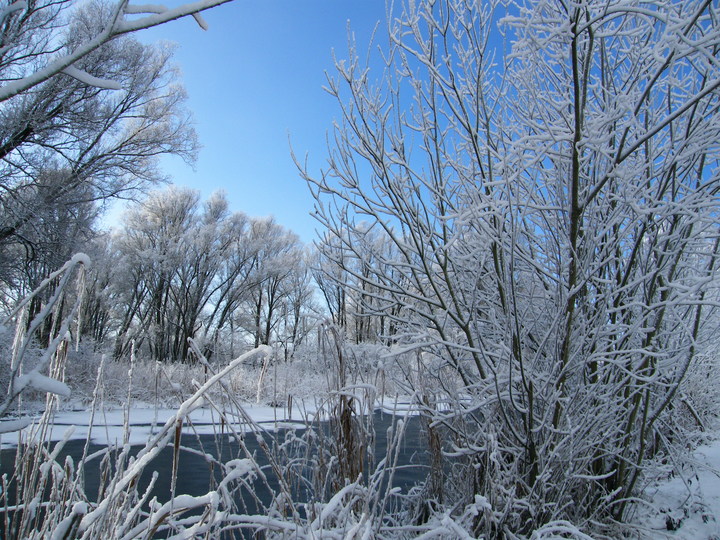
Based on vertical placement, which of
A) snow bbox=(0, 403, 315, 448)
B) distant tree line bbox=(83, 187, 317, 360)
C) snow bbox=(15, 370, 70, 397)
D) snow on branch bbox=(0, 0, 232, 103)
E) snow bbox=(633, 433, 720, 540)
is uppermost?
distant tree line bbox=(83, 187, 317, 360)

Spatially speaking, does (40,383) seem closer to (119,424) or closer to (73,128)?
(119,424)

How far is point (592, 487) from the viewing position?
9.42ft

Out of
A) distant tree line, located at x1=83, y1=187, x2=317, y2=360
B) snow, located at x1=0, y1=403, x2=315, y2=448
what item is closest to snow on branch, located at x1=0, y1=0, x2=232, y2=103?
snow, located at x1=0, y1=403, x2=315, y2=448

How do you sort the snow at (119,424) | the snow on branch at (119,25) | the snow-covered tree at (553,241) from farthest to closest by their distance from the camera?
the snow at (119,424) → the snow-covered tree at (553,241) → the snow on branch at (119,25)

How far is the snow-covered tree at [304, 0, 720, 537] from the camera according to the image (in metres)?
2.19

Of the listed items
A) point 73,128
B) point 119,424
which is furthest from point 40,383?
point 73,128

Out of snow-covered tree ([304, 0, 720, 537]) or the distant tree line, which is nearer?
snow-covered tree ([304, 0, 720, 537])

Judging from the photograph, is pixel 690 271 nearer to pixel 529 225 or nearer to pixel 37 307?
pixel 529 225

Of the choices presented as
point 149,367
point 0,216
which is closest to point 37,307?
point 149,367

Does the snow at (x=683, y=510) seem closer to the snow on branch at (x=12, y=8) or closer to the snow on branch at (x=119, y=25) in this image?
the snow on branch at (x=119, y=25)

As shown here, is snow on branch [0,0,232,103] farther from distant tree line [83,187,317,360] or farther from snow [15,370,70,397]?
distant tree line [83,187,317,360]

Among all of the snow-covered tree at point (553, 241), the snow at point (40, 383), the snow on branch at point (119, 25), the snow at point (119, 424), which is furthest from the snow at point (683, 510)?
the snow at point (119, 424)

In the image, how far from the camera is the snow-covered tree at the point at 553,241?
7.19 feet

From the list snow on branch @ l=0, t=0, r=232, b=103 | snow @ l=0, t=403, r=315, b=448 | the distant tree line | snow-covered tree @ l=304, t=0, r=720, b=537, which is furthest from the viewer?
the distant tree line
